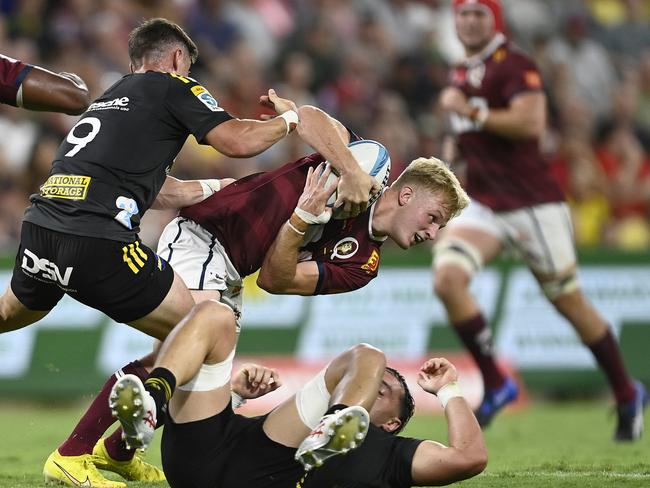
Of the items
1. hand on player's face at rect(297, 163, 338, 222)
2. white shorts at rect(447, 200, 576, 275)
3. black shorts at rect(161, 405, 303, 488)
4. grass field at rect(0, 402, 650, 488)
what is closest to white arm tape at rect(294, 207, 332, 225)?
hand on player's face at rect(297, 163, 338, 222)

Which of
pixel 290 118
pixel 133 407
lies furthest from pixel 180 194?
pixel 133 407

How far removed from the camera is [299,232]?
550 cm

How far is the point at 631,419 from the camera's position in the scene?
27.5ft

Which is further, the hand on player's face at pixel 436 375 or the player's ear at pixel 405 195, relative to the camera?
the player's ear at pixel 405 195

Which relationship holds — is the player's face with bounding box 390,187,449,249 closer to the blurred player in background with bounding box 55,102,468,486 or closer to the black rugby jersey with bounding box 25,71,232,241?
the blurred player in background with bounding box 55,102,468,486

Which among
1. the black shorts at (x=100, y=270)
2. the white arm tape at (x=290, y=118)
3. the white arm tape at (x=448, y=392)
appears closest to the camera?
the white arm tape at (x=448, y=392)

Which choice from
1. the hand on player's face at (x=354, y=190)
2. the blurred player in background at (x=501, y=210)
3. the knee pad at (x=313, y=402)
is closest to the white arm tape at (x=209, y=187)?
the hand on player's face at (x=354, y=190)

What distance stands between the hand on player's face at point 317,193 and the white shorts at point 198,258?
0.65m

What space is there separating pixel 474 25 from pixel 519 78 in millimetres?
523

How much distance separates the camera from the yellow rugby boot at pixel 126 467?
5.80 meters

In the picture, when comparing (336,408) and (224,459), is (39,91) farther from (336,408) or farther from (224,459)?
(336,408)

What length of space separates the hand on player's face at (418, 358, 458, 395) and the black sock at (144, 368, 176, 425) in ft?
3.81

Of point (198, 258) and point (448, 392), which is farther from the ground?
point (198, 258)

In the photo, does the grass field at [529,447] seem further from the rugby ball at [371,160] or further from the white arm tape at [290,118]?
the white arm tape at [290,118]
